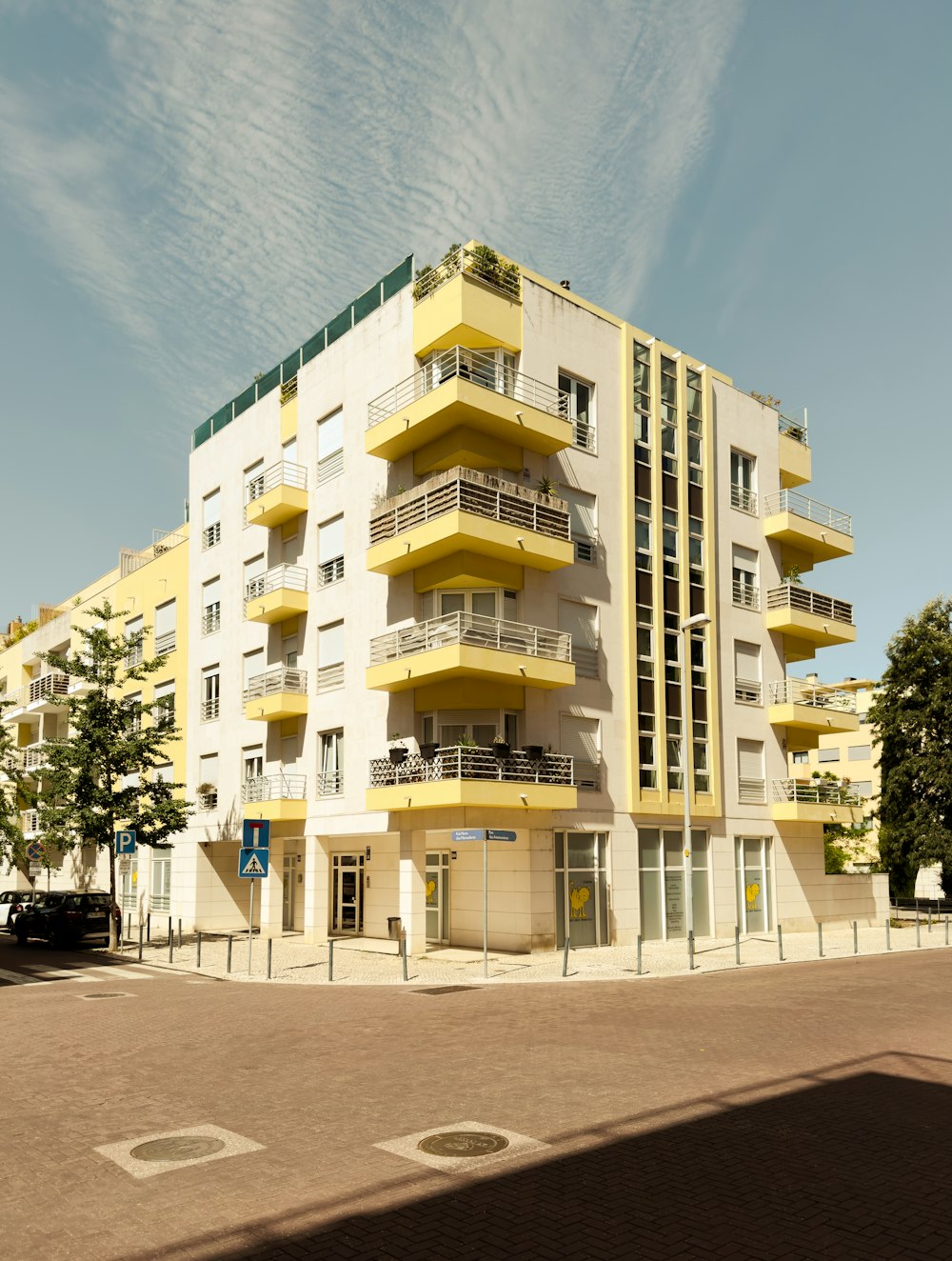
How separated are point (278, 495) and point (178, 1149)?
86.2ft

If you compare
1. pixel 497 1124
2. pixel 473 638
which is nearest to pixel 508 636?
pixel 473 638

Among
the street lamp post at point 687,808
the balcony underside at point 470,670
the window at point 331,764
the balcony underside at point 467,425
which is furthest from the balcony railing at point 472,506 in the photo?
the window at point 331,764

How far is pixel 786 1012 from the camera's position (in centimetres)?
1580

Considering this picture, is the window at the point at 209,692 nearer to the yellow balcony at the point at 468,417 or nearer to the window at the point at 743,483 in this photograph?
the yellow balcony at the point at 468,417

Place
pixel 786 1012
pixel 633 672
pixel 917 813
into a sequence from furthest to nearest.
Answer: pixel 917 813 → pixel 633 672 → pixel 786 1012

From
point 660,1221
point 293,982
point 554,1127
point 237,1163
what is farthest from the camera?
point 293,982

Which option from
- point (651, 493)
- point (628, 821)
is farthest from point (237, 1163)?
point (651, 493)

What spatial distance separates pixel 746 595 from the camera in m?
35.2

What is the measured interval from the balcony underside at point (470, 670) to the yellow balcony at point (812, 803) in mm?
10778

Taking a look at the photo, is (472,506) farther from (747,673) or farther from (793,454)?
(793,454)

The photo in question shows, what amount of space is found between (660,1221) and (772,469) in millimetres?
33141

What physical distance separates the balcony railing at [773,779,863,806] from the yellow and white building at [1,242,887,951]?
117 millimetres

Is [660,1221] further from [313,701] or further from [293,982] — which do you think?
[313,701]

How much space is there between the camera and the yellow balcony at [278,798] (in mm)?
31016
